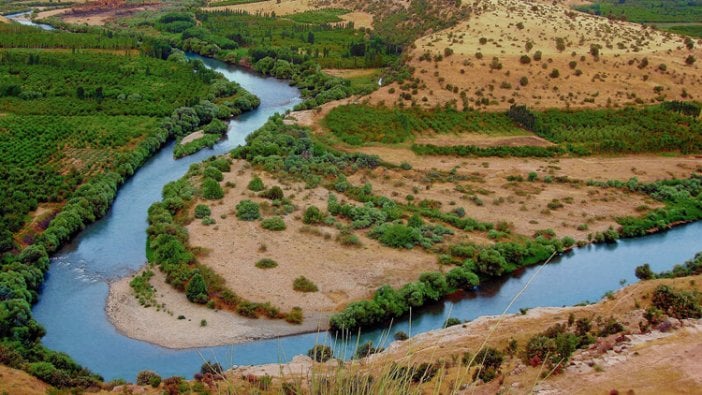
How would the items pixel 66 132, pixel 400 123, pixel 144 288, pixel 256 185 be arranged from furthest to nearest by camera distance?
pixel 400 123, pixel 66 132, pixel 256 185, pixel 144 288

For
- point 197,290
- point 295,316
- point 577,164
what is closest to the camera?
point 295,316

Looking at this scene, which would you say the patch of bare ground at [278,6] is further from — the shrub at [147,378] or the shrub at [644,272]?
the shrub at [147,378]

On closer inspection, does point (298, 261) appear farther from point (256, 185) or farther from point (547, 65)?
point (547, 65)

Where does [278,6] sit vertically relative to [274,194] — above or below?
above

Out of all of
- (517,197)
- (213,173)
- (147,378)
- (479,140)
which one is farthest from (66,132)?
(517,197)

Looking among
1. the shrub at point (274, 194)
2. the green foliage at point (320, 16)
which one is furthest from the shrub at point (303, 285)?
the green foliage at point (320, 16)

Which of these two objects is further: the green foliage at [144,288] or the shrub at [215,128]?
the shrub at [215,128]
